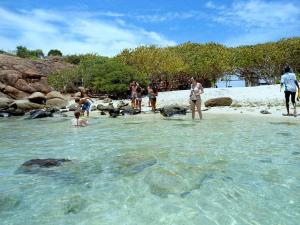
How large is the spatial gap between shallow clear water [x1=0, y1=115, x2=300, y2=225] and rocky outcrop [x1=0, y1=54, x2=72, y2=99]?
25981 mm

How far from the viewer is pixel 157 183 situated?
6.34 metres

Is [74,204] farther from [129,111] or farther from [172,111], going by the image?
[129,111]

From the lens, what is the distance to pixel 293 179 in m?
6.48

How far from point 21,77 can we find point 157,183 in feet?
115

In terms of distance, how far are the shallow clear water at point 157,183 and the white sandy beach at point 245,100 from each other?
10135mm

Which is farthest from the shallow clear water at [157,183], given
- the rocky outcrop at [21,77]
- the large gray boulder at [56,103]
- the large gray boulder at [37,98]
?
the rocky outcrop at [21,77]

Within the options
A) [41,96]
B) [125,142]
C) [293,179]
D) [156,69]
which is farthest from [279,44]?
[293,179]

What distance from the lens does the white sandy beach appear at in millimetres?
21495

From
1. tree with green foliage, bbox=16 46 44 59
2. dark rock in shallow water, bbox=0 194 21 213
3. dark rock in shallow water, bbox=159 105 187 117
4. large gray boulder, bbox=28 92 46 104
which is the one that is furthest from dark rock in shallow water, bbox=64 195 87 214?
tree with green foliage, bbox=16 46 44 59

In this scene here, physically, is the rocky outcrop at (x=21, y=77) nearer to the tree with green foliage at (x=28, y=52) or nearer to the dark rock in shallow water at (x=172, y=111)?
the tree with green foliage at (x=28, y=52)

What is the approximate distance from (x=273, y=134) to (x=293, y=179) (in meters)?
5.59

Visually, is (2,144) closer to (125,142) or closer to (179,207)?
(125,142)

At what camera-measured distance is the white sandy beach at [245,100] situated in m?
21.5

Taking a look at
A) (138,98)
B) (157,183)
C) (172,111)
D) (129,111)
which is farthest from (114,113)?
(157,183)
